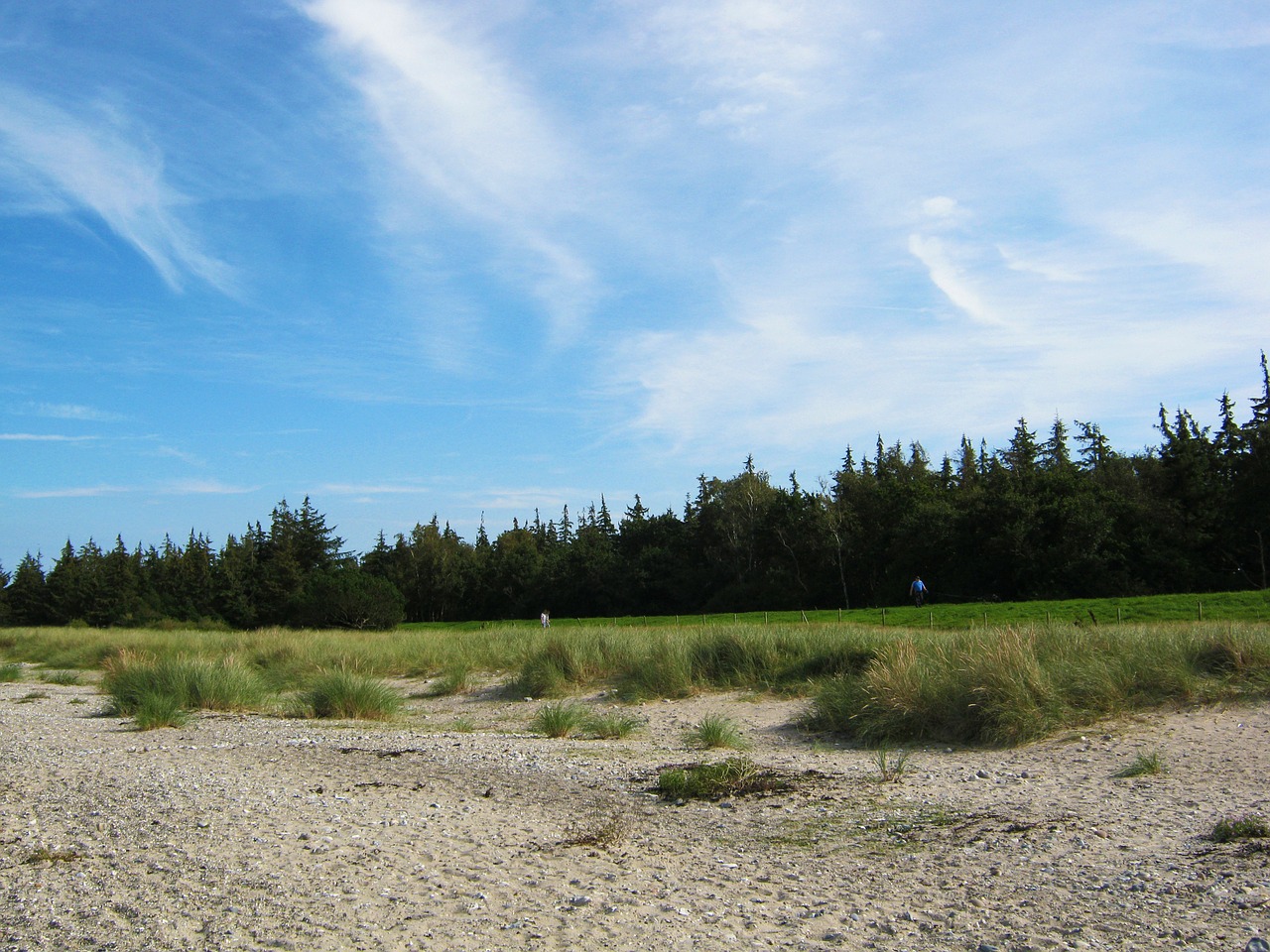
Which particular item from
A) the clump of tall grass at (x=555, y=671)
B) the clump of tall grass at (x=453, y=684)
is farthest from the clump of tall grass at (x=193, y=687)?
the clump of tall grass at (x=555, y=671)

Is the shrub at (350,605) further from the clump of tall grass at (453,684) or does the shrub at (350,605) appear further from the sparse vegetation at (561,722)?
the sparse vegetation at (561,722)

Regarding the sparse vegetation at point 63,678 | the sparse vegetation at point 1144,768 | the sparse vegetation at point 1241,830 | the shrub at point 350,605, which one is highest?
the shrub at point 350,605

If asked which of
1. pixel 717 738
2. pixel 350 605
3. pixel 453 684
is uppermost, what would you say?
pixel 350 605

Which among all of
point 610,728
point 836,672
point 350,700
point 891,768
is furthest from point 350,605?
point 891,768

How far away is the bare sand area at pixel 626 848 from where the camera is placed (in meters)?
4.41

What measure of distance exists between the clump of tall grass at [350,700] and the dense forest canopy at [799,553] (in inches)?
1438

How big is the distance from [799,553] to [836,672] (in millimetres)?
52632

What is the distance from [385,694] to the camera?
14117 millimetres

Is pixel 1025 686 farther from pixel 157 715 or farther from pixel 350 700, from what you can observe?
pixel 157 715

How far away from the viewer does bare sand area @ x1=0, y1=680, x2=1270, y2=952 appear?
4.41 metres

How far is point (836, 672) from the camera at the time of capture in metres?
14.2

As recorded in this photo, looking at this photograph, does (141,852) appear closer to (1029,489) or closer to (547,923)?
(547,923)

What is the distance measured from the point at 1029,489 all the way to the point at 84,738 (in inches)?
1927

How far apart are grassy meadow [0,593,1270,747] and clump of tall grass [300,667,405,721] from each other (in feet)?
0.07
